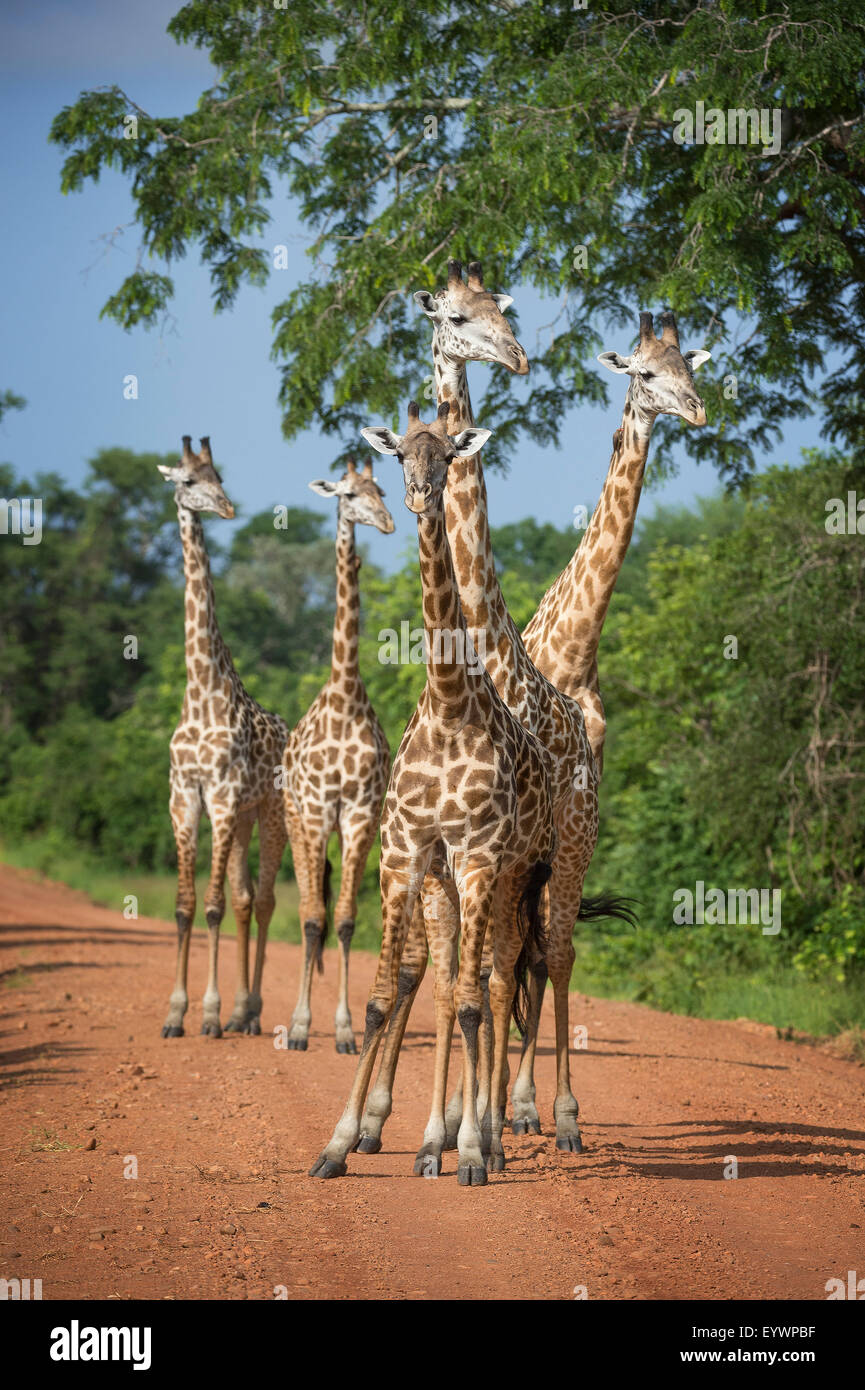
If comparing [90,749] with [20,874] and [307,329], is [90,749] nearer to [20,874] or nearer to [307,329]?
[20,874]

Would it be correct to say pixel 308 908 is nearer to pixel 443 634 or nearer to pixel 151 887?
pixel 443 634

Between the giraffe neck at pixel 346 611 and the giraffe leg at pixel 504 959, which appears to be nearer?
the giraffe leg at pixel 504 959

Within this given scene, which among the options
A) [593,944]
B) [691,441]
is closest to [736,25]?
[691,441]

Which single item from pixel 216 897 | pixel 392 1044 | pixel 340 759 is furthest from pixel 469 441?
pixel 216 897

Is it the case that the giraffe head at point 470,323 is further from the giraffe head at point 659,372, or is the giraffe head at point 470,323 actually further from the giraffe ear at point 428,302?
the giraffe head at point 659,372

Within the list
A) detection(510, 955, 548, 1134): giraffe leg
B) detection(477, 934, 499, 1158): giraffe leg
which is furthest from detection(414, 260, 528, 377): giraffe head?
detection(510, 955, 548, 1134): giraffe leg

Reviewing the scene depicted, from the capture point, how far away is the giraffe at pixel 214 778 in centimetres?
1011

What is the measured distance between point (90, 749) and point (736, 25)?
22.8 metres

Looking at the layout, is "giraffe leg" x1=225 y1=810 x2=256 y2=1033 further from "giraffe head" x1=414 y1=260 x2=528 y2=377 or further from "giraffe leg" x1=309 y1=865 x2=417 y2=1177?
"giraffe head" x1=414 y1=260 x2=528 y2=377

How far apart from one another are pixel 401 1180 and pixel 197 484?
245 inches

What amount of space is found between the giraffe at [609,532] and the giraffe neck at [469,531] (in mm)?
854

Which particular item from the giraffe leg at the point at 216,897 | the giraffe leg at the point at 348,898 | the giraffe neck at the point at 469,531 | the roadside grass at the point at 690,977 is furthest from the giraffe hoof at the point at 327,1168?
the roadside grass at the point at 690,977

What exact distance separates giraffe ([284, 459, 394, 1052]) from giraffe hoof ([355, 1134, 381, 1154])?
10.1ft

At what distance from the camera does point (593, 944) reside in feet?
57.8
